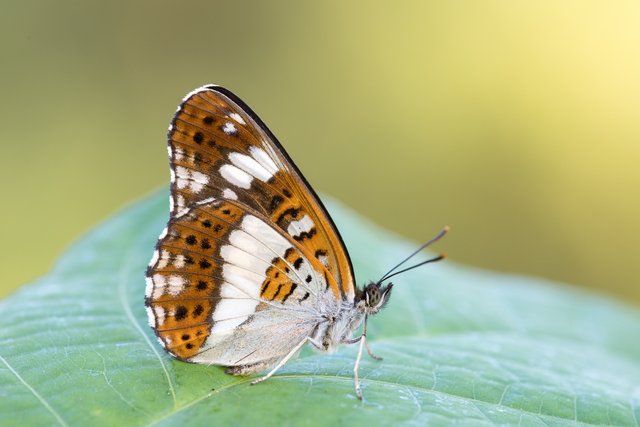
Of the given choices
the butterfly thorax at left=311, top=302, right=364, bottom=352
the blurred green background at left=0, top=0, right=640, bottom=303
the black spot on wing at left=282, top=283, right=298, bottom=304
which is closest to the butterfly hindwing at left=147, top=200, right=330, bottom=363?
the black spot on wing at left=282, top=283, right=298, bottom=304

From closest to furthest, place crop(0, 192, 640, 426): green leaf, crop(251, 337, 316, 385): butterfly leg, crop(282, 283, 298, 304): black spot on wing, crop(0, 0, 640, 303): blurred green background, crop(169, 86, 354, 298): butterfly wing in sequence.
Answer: crop(0, 192, 640, 426): green leaf, crop(251, 337, 316, 385): butterfly leg, crop(169, 86, 354, 298): butterfly wing, crop(282, 283, 298, 304): black spot on wing, crop(0, 0, 640, 303): blurred green background

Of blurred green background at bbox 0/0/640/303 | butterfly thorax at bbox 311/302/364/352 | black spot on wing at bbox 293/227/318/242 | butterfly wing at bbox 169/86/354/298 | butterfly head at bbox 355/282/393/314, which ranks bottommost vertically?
butterfly thorax at bbox 311/302/364/352

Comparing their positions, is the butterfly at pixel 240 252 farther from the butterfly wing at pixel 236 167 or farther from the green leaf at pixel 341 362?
the green leaf at pixel 341 362

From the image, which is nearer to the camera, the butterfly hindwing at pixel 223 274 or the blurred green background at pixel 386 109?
the butterfly hindwing at pixel 223 274

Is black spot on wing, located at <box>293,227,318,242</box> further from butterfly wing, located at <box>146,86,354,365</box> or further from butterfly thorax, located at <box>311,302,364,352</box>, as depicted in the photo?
butterfly thorax, located at <box>311,302,364,352</box>

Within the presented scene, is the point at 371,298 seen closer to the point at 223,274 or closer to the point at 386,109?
the point at 223,274

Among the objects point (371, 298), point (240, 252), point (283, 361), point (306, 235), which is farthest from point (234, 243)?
point (371, 298)

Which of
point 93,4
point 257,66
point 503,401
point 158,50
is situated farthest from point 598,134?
point 503,401

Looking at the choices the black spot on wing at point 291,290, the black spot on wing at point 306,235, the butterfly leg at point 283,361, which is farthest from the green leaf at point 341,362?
the black spot on wing at point 306,235

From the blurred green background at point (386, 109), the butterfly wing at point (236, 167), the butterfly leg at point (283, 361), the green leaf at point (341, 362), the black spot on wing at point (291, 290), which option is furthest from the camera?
the blurred green background at point (386, 109)
